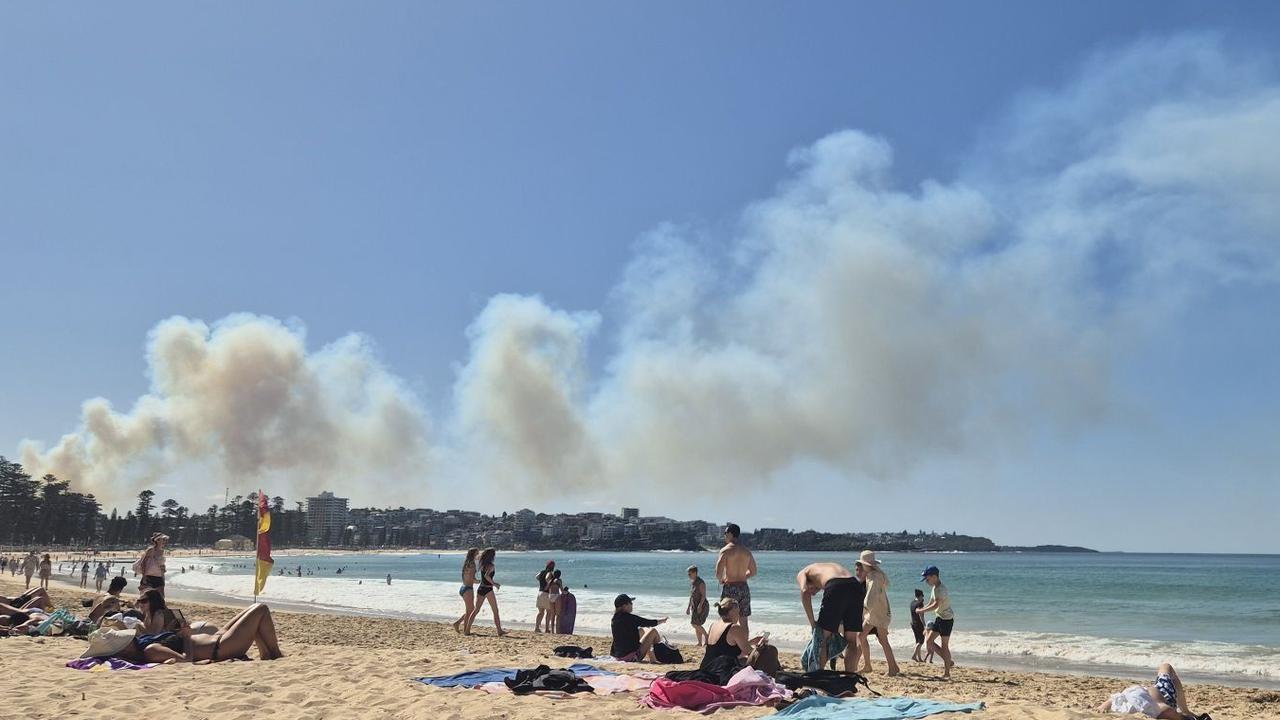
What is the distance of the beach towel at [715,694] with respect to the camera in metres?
6.97

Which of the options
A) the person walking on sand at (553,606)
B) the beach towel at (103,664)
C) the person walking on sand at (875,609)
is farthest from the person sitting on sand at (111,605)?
the person walking on sand at (875,609)

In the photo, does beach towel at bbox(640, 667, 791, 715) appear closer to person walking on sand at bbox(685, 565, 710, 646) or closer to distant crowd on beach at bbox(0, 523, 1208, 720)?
distant crowd on beach at bbox(0, 523, 1208, 720)

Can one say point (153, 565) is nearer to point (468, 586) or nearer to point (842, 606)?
point (468, 586)

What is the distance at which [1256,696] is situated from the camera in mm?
10703

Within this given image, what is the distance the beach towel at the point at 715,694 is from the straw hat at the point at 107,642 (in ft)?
19.2

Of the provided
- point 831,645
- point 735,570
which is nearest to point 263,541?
point 735,570

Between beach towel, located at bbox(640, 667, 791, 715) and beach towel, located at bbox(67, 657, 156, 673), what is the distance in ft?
18.0

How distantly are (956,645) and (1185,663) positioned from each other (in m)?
4.08

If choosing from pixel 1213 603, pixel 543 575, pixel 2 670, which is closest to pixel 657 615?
pixel 543 575

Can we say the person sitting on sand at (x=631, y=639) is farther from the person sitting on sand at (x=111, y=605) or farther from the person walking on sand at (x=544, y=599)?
the person sitting on sand at (x=111, y=605)

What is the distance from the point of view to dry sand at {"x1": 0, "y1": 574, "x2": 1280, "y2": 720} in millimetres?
6762

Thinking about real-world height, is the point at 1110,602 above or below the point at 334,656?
below

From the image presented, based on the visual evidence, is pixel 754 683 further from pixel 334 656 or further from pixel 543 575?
pixel 543 575

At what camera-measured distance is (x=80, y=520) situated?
126000mm
